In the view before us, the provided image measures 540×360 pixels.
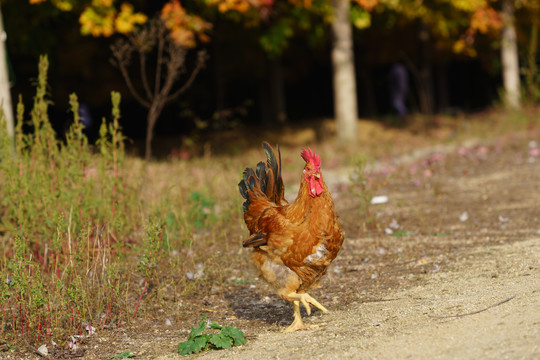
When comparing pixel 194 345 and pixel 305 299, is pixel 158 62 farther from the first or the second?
pixel 194 345

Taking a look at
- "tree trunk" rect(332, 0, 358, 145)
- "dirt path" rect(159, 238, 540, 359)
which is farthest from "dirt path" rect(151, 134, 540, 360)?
"tree trunk" rect(332, 0, 358, 145)

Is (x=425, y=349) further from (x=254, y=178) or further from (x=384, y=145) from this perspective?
(x=384, y=145)

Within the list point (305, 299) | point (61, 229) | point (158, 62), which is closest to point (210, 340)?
point (305, 299)

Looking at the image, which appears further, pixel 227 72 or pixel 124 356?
pixel 227 72

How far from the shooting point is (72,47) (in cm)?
1509

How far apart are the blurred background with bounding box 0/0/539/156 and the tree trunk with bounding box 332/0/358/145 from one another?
0.02m

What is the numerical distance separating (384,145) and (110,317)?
408 inches

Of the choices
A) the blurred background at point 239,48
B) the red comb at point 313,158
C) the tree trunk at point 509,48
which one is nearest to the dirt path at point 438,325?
the red comb at point 313,158

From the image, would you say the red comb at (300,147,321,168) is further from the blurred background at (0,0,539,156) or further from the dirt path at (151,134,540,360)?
the blurred background at (0,0,539,156)

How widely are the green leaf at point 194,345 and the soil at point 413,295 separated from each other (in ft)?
0.20

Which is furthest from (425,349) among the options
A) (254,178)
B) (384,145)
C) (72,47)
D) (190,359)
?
(72,47)

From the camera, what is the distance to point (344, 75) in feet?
47.5

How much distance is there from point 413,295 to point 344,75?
9.85 metres

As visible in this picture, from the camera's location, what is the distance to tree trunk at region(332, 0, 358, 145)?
46.6 ft
